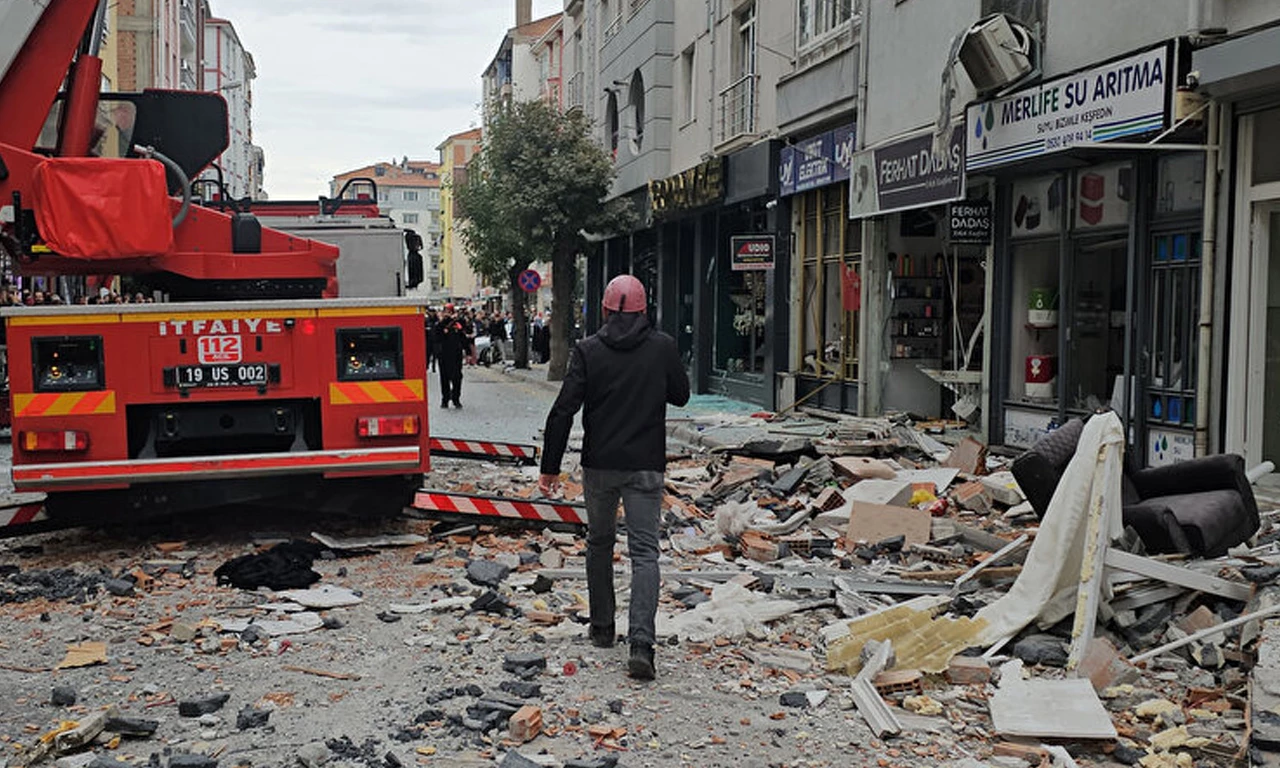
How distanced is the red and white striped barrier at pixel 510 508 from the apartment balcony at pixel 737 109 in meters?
15.6

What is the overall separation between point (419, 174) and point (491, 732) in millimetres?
144826

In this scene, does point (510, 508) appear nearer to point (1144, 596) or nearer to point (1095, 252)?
point (1144, 596)

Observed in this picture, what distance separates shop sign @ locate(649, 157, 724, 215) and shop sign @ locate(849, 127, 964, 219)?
6.47 meters

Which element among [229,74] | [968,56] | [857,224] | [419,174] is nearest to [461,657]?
[968,56]

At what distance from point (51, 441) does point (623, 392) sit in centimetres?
440

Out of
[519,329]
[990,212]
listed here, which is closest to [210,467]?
[990,212]

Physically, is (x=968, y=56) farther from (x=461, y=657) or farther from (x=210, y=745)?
(x=210, y=745)

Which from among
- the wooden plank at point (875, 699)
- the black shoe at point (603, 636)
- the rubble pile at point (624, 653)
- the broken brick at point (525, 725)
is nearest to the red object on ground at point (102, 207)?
the rubble pile at point (624, 653)

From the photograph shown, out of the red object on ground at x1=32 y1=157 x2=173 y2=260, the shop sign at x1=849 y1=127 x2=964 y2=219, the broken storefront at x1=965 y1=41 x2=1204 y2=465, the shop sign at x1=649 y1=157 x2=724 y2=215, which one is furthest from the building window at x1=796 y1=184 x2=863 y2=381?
the red object on ground at x1=32 y1=157 x2=173 y2=260

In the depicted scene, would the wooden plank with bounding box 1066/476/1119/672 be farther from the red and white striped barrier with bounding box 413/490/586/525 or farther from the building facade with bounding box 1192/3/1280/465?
the building facade with bounding box 1192/3/1280/465

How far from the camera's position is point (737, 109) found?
25.7 m

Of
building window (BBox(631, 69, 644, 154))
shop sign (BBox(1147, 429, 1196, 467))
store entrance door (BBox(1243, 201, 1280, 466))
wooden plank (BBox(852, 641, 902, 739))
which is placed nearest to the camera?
wooden plank (BBox(852, 641, 902, 739))

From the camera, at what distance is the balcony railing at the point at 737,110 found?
A: 977 inches

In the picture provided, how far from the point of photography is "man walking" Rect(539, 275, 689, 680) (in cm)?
679
